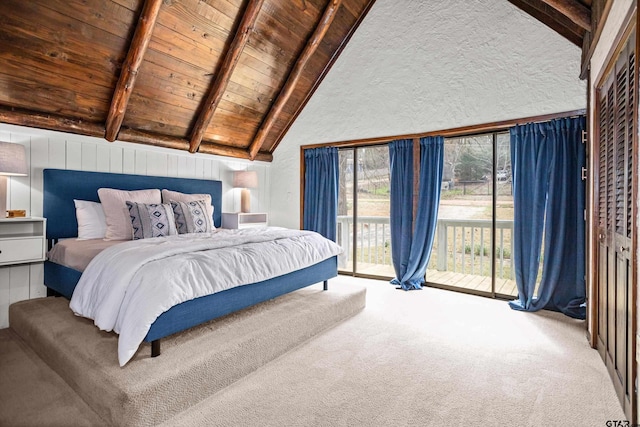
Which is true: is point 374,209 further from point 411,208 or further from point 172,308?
point 172,308

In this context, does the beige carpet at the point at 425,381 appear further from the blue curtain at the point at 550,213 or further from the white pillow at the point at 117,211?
the white pillow at the point at 117,211

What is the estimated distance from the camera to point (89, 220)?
135 inches

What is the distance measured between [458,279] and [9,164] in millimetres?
5033

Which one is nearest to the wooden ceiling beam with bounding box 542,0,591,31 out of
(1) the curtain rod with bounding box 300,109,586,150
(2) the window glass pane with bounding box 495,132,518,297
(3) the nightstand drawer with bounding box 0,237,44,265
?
(1) the curtain rod with bounding box 300,109,586,150

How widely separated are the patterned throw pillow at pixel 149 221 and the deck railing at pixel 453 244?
1.90 meters

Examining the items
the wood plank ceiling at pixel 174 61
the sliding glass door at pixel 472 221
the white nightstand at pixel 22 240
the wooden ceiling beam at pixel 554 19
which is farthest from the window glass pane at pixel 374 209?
the white nightstand at pixel 22 240

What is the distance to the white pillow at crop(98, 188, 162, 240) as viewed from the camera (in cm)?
332

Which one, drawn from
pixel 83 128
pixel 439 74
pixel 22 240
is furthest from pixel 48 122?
pixel 439 74

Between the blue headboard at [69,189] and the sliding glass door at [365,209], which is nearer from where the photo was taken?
the blue headboard at [69,189]

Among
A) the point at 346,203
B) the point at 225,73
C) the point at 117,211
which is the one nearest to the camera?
the point at 117,211

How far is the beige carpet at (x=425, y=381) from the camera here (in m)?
1.80

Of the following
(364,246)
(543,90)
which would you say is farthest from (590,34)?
(364,246)

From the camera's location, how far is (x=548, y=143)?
3463mm

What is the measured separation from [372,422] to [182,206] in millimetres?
2821
